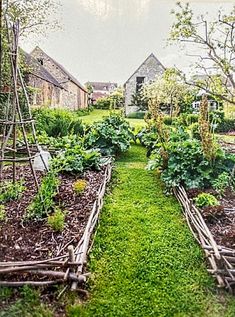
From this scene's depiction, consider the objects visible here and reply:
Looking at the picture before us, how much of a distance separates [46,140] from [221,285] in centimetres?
396

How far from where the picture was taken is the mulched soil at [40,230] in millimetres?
2129

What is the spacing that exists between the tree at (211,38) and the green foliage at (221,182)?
2.44 m

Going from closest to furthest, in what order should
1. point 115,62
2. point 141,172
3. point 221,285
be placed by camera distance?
point 221,285
point 141,172
point 115,62

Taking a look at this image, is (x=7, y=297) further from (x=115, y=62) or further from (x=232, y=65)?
(x=115, y=62)

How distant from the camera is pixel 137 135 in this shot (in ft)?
22.0

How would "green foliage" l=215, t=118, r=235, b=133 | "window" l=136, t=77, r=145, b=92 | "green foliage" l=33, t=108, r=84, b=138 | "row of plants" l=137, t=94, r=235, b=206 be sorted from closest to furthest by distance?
"row of plants" l=137, t=94, r=235, b=206, "green foliage" l=33, t=108, r=84, b=138, "green foliage" l=215, t=118, r=235, b=133, "window" l=136, t=77, r=145, b=92

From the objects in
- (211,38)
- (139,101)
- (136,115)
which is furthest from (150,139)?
(139,101)

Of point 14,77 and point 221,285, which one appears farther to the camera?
point 14,77

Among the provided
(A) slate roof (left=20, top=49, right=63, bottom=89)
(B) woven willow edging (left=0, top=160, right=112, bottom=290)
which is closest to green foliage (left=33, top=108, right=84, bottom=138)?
(A) slate roof (left=20, top=49, right=63, bottom=89)

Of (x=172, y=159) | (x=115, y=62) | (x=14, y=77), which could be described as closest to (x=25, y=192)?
(x=14, y=77)

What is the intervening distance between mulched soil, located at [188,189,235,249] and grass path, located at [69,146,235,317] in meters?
0.18

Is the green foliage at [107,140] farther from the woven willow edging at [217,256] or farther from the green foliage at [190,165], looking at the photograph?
the woven willow edging at [217,256]

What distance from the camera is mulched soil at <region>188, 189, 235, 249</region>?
2.34 meters

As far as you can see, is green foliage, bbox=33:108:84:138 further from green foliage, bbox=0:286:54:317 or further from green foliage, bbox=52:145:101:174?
green foliage, bbox=0:286:54:317
